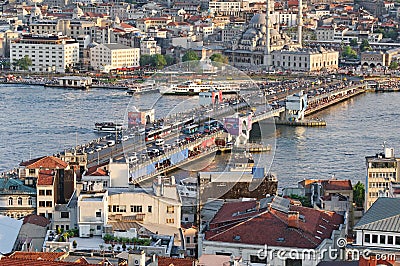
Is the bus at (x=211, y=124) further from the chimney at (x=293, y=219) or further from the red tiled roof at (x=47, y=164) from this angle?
the chimney at (x=293, y=219)

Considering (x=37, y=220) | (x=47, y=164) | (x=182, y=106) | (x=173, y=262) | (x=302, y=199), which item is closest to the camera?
(x=173, y=262)

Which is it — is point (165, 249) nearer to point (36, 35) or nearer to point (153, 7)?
point (36, 35)

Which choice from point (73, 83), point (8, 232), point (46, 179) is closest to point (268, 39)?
point (73, 83)

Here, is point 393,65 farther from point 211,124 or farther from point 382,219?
point 382,219

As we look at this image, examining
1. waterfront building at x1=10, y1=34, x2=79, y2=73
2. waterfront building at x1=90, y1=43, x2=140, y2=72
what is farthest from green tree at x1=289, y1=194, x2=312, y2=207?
waterfront building at x1=10, y1=34, x2=79, y2=73

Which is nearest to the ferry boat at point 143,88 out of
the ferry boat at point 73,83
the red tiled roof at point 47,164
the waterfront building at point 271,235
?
Result: the ferry boat at point 73,83
